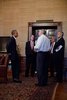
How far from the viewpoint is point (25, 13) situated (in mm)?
11688

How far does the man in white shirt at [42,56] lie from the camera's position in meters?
7.55

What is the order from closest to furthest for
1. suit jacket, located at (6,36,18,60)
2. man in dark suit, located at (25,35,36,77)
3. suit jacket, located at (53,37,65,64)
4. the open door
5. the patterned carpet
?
the patterned carpet → suit jacket, located at (6,36,18,60) → suit jacket, located at (53,37,65,64) → man in dark suit, located at (25,35,36,77) → the open door

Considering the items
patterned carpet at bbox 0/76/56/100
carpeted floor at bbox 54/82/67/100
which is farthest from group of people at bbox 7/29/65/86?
carpeted floor at bbox 54/82/67/100

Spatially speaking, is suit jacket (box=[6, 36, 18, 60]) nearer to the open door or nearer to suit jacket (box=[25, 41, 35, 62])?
suit jacket (box=[25, 41, 35, 62])

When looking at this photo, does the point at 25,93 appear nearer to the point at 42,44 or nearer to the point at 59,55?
the point at 42,44

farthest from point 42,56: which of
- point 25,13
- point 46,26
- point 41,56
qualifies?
point 25,13

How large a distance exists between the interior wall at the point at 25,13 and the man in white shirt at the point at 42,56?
150 inches

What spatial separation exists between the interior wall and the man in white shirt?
381 centimetres

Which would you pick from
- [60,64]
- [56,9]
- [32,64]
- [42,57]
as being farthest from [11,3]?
[42,57]

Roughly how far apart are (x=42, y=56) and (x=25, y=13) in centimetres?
434

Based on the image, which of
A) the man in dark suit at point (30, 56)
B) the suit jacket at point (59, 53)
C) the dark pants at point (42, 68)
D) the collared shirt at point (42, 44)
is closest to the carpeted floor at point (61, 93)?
the dark pants at point (42, 68)

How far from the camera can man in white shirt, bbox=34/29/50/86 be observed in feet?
24.8

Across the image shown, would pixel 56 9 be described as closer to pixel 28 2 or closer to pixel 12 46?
pixel 28 2

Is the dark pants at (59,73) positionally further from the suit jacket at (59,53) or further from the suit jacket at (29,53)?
the suit jacket at (29,53)
